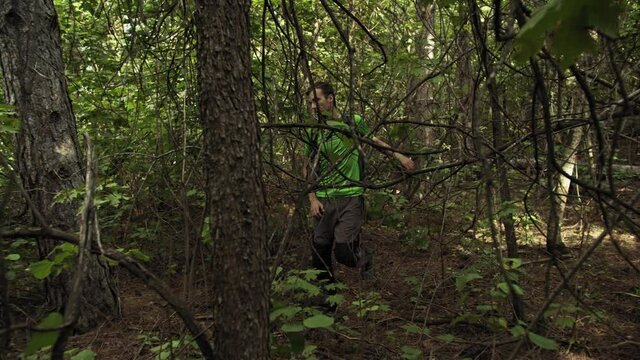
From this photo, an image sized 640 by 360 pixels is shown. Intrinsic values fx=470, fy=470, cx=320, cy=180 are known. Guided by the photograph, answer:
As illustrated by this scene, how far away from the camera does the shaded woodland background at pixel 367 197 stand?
5.51 feet

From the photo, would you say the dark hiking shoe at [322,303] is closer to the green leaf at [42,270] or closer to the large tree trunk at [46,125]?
the large tree trunk at [46,125]

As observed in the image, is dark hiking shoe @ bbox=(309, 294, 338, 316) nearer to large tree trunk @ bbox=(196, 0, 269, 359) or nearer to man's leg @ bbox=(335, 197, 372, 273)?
man's leg @ bbox=(335, 197, 372, 273)

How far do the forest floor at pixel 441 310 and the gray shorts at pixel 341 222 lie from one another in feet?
1.09

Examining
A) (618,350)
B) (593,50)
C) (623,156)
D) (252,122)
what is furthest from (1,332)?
(623,156)

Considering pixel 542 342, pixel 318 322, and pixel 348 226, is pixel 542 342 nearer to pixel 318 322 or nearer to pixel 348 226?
pixel 318 322

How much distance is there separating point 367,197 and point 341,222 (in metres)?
1.78

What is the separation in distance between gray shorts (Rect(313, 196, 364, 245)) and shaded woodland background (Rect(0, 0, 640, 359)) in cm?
33

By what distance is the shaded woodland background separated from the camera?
5.51 feet

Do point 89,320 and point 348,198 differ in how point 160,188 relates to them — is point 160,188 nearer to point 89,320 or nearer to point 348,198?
point 89,320

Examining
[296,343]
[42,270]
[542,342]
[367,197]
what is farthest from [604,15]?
[367,197]

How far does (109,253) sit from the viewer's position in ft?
4.77

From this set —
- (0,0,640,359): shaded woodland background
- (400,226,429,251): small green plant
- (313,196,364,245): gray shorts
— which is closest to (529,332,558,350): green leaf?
(0,0,640,359): shaded woodland background

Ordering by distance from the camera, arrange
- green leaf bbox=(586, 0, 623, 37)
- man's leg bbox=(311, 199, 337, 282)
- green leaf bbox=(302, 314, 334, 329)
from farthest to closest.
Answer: man's leg bbox=(311, 199, 337, 282)
green leaf bbox=(302, 314, 334, 329)
green leaf bbox=(586, 0, 623, 37)

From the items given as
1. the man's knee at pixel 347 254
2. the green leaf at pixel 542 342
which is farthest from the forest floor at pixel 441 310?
the man's knee at pixel 347 254
